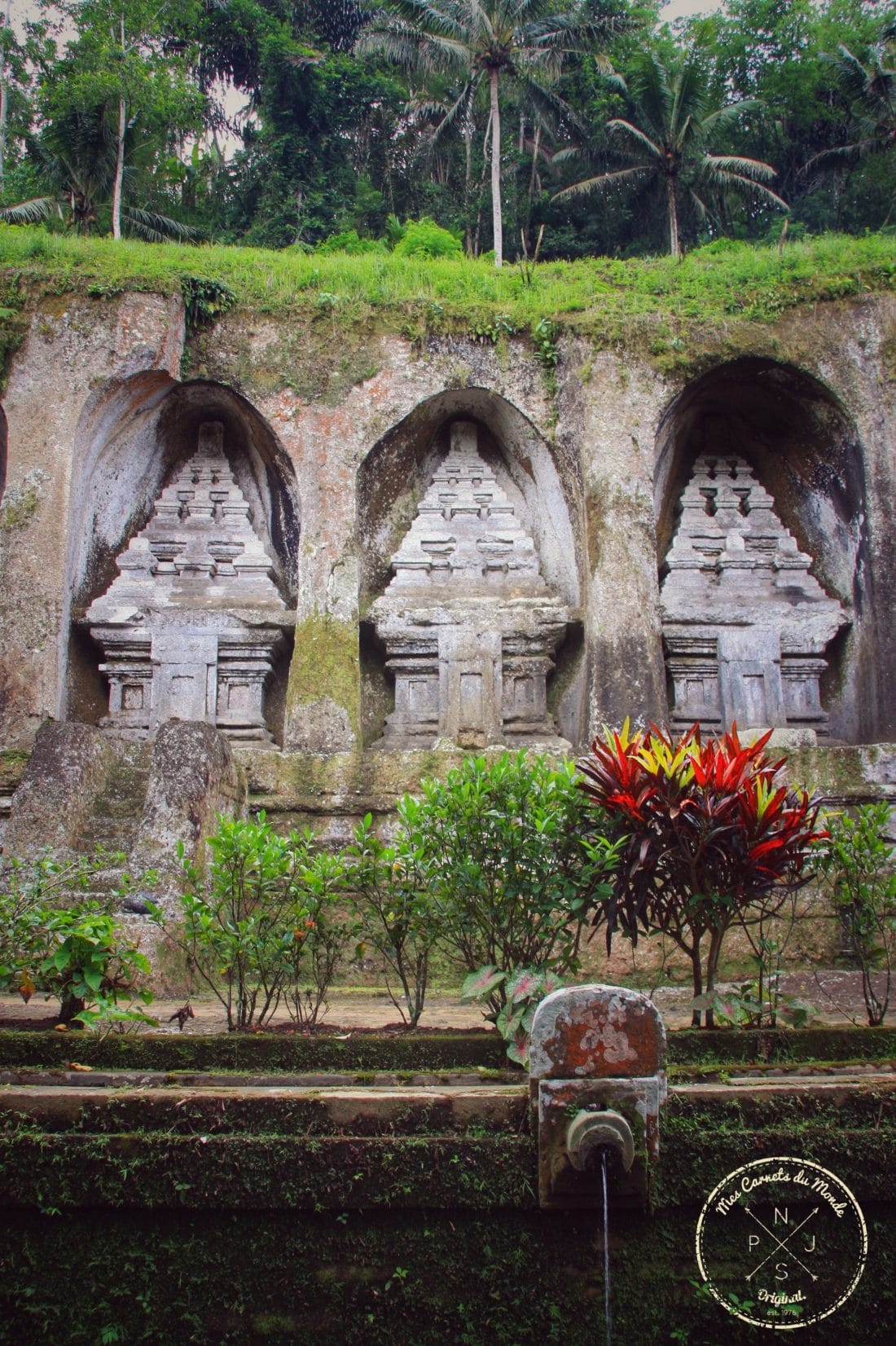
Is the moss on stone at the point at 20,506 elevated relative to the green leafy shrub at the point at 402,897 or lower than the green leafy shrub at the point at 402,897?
elevated

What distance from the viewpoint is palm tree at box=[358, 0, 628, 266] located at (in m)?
21.8

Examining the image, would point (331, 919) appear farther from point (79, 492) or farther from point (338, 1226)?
point (79, 492)

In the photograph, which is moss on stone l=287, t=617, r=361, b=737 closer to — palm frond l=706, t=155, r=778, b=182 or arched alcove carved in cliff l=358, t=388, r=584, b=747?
arched alcove carved in cliff l=358, t=388, r=584, b=747

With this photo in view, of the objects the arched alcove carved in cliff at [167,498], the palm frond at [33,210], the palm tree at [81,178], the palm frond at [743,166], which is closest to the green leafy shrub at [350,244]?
the palm tree at [81,178]

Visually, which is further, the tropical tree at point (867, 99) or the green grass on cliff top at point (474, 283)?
the tropical tree at point (867, 99)

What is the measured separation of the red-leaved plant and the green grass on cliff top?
7211 mm

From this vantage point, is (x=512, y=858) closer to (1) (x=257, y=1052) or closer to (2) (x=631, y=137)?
(1) (x=257, y=1052)

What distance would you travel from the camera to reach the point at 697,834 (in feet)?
13.9

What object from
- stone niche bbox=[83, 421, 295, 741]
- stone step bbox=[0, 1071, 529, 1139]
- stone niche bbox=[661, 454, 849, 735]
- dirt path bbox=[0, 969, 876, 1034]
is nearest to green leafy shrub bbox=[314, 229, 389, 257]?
stone niche bbox=[83, 421, 295, 741]

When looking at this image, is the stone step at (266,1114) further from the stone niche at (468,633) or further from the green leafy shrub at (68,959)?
the stone niche at (468,633)

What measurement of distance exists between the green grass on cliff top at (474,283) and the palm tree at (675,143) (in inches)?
508

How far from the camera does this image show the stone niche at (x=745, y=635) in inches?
428

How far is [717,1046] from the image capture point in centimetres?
403

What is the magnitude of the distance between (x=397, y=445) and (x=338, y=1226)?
30.1 feet
